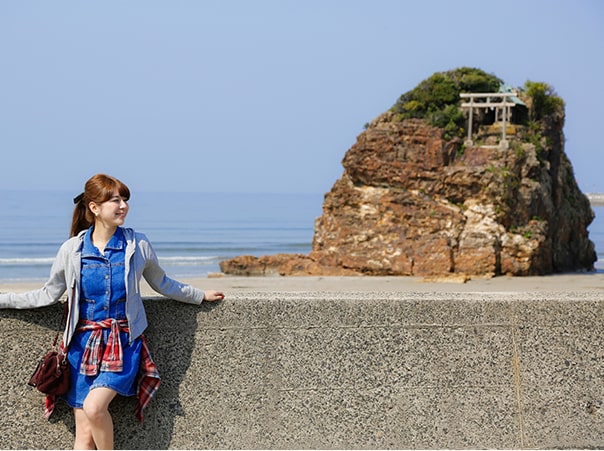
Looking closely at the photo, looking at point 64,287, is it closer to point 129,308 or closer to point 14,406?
point 129,308

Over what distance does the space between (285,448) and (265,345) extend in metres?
0.52

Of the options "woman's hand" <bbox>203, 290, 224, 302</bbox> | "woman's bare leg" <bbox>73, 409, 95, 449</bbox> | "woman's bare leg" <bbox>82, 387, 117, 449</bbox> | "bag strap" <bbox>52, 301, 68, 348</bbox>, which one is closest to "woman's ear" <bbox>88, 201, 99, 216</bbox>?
"bag strap" <bbox>52, 301, 68, 348</bbox>

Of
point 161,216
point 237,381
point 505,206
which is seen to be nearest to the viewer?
point 237,381

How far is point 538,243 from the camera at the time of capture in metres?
25.4

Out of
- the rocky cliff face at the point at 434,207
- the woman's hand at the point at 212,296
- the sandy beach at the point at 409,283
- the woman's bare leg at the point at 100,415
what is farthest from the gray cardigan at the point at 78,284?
the rocky cliff face at the point at 434,207

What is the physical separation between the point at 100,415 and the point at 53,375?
0.29 m

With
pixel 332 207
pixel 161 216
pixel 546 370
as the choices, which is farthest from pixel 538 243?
pixel 161 216

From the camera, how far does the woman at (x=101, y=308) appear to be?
12.8ft

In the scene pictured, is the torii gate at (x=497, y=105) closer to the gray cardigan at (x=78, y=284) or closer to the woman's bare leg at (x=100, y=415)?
the gray cardigan at (x=78, y=284)

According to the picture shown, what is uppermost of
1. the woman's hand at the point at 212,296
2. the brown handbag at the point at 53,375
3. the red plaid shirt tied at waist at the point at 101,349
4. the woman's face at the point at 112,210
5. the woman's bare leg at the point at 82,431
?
the woman's face at the point at 112,210

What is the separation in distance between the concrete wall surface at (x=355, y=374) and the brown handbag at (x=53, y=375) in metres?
0.25

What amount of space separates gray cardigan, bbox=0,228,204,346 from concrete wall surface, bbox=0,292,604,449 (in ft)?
0.46

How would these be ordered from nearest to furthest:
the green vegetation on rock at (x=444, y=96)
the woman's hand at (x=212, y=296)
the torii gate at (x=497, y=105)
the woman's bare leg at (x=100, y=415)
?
the woman's bare leg at (x=100, y=415)
the woman's hand at (x=212, y=296)
the torii gate at (x=497, y=105)
the green vegetation on rock at (x=444, y=96)

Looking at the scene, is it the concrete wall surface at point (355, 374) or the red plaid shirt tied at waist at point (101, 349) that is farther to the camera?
the concrete wall surface at point (355, 374)
